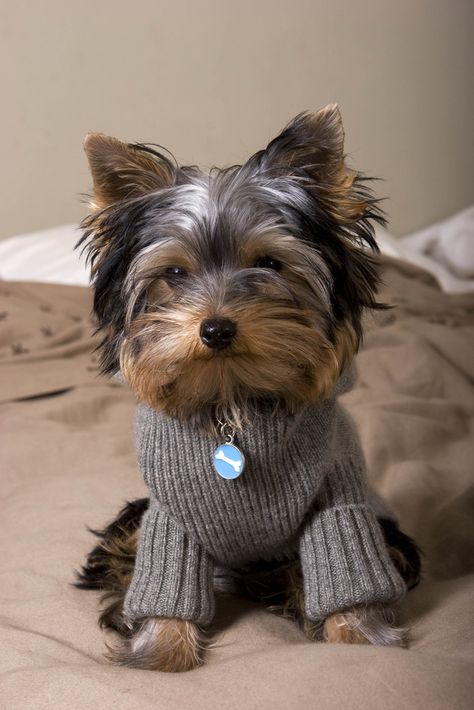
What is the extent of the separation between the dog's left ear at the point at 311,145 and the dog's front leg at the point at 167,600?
697mm

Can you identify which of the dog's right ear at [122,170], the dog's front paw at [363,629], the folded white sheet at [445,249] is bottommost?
the folded white sheet at [445,249]

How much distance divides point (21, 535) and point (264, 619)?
77 cm

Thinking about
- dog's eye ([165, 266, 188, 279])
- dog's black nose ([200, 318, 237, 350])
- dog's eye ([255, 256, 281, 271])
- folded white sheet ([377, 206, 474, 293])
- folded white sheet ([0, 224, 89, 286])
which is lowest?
folded white sheet ([0, 224, 89, 286])

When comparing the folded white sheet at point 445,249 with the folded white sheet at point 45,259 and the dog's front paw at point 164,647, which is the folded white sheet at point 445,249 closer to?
the folded white sheet at point 45,259

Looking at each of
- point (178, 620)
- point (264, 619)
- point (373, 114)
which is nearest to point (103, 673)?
point (178, 620)

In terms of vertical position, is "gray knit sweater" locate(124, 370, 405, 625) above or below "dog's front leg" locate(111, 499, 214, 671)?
above

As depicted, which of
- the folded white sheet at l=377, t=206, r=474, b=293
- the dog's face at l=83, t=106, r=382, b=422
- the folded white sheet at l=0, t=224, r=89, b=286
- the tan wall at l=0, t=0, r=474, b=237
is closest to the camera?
the dog's face at l=83, t=106, r=382, b=422

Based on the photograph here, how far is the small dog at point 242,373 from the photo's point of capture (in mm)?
1664

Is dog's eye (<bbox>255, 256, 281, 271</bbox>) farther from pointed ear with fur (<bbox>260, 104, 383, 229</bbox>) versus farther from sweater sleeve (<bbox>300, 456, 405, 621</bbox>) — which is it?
sweater sleeve (<bbox>300, 456, 405, 621</bbox>)

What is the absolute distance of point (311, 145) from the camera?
1.74 m

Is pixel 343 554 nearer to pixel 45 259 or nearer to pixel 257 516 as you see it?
pixel 257 516

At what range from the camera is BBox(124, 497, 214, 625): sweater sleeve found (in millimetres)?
→ 1746

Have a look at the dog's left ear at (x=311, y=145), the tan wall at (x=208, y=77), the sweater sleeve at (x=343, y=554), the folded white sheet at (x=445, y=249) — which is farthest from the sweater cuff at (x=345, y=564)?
the folded white sheet at (x=445, y=249)

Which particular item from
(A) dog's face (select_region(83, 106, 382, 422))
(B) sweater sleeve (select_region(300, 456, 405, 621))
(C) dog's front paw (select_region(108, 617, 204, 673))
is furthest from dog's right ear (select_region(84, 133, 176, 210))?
(C) dog's front paw (select_region(108, 617, 204, 673))
